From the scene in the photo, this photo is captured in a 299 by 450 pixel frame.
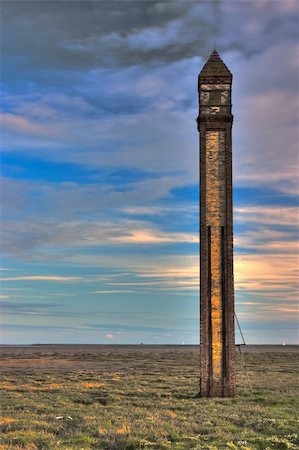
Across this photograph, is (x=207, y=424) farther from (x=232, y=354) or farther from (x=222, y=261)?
(x=222, y=261)

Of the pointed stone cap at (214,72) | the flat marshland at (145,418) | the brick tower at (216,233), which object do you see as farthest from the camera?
the pointed stone cap at (214,72)

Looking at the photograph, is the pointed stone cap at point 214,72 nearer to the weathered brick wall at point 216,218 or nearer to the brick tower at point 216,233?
the brick tower at point 216,233

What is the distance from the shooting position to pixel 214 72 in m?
23.6

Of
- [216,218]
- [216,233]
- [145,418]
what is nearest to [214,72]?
[216,218]

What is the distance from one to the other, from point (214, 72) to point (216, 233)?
7.49 meters

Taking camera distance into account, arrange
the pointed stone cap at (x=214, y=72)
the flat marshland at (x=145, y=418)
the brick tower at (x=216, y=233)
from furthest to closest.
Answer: the pointed stone cap at (x=214, y=72) → the brick tower at (x=216, y=233) → the flat marshland at (x=145, y=418)

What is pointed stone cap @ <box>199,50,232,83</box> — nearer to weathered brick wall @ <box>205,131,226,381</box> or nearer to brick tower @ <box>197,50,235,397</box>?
brick tower @ <box>197,50,235,397</box>

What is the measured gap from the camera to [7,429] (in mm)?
15188

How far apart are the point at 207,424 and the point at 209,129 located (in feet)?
42.7

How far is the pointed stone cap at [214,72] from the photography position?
2358cm

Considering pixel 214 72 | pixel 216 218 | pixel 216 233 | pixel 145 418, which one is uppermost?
pixel 214 72

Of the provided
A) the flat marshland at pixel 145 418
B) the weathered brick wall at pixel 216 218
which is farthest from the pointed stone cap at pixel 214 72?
the flat marshland at pixel 145 418

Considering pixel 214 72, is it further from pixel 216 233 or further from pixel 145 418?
pixel 145 418

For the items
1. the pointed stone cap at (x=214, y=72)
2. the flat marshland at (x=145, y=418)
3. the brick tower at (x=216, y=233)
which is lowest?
the flat marshland at (x=145, y=418)
